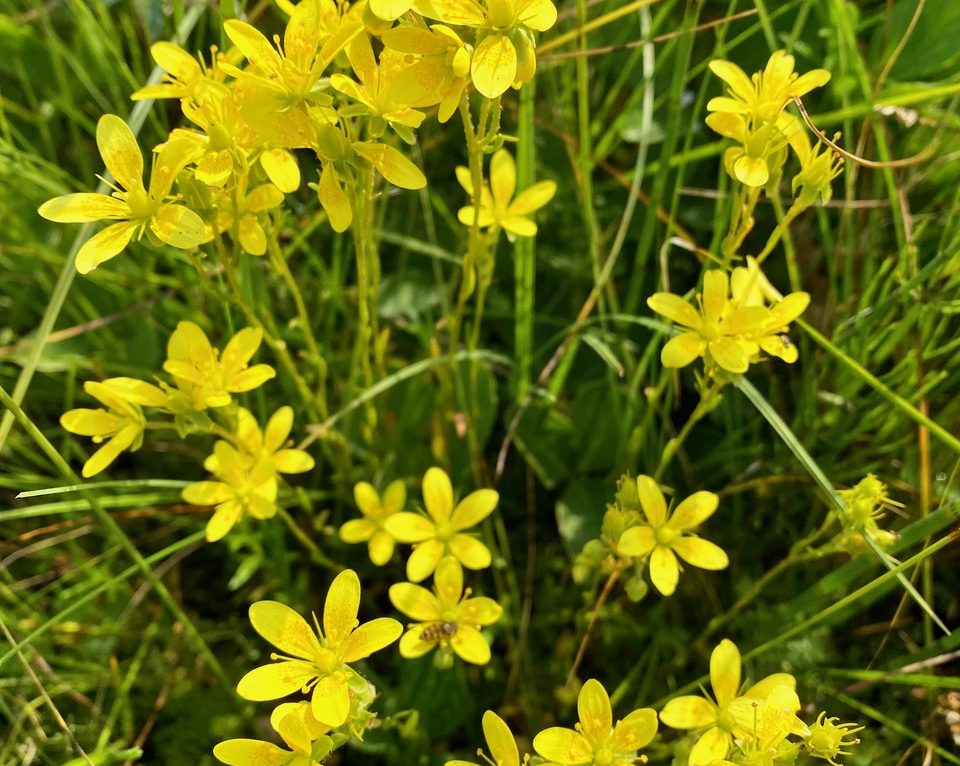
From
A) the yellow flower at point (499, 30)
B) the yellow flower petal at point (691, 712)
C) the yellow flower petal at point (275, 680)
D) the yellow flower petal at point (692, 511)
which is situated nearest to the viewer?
the yellow flower at point (499, 30)

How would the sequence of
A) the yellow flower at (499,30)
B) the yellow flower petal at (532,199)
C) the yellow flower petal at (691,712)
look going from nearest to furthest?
the yellow flower at (499,30) < the yellow flower petal at (691,712) < the yellow flower petal at (532,199)

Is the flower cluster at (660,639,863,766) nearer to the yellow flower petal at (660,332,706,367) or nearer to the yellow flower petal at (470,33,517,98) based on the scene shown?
the yellow flower petal at (660,332,706,367)

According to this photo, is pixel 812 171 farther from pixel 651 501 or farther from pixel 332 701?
pixel 332 701

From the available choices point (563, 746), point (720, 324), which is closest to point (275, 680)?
point (563, 746)

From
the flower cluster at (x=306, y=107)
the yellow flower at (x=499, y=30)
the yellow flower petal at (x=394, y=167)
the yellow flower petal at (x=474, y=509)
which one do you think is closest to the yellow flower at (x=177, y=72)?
the flower cluster at (x=306, y=107)

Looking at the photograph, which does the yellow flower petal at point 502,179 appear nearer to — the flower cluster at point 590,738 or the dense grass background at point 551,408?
the dense grass background at point 551,408

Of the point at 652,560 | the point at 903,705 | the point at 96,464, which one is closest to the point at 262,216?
the point at 96,464
